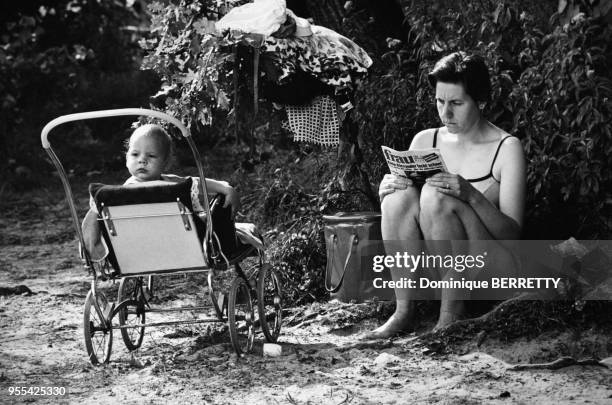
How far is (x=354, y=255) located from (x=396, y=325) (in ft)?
1.81

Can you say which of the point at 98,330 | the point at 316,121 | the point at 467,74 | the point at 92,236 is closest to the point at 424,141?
the point at 467,74

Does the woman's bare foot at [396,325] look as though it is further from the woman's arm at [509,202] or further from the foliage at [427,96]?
the foliage at [427,96]

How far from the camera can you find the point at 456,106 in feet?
15.1

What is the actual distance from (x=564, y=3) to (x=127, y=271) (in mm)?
2876

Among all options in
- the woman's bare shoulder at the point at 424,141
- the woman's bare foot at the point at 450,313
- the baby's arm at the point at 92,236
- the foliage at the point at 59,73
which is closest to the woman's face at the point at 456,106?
the woman's bare shoulder at the point at 424,141

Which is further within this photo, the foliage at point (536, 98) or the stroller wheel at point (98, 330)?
the foliage at point (536, 98)

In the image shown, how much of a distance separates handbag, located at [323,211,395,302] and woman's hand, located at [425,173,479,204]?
743 mm

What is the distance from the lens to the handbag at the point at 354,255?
5.12 meters

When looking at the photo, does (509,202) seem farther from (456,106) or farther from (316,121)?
(316,121)

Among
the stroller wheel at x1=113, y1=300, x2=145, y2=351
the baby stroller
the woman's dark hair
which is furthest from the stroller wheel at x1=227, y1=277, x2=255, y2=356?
the woman's dark hair

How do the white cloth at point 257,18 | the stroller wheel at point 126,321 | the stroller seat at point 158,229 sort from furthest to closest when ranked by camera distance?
the white cloth at point 257,18 → the stroller wheel at point 126,321 → the stroller seat at point 158,229

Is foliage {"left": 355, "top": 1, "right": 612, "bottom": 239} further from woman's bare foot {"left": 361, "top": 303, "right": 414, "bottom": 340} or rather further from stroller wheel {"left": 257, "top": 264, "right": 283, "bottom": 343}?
stroller wheel {"left": 257, "top": 264, "right": 283, "bottom": 343}

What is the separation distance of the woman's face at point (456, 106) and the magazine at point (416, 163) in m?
0.32

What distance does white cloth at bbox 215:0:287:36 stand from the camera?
4820 mm
